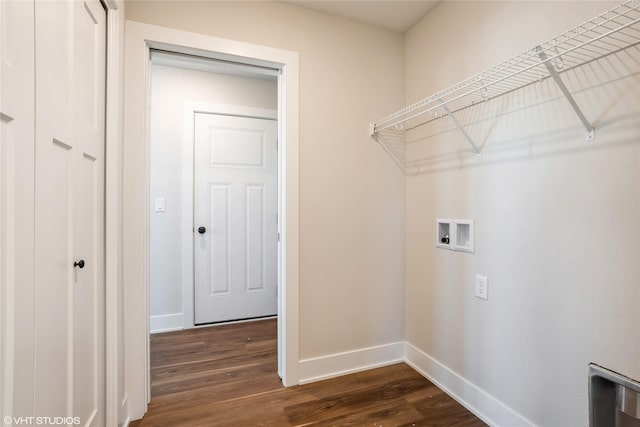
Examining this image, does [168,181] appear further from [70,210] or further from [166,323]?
[70,210]

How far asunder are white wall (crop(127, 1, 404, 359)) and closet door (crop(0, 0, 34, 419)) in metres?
1.25

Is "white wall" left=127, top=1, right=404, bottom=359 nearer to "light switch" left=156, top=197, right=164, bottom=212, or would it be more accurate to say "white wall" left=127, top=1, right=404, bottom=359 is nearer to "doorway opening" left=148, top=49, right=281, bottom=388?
"doorway opening" left=148, top=49, right=281, bottom=388

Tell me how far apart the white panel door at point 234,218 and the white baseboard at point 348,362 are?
1274 millimetres

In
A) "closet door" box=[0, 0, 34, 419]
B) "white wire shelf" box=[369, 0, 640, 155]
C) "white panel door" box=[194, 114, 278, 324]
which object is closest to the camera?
"closet door" box=[0, 0, 34, 419]

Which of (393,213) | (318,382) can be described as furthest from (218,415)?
(393,213)

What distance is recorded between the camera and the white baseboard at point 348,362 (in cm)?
192

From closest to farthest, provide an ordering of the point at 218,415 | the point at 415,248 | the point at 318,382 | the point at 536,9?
the point at 536,9, the point at 218,415, the point at 318,382, the point at 415,248

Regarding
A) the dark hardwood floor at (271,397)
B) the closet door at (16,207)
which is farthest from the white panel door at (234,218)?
the closet door at (16,207)

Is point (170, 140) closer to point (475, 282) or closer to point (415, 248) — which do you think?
point (415, 248)

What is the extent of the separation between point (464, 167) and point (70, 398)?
203 centimetres

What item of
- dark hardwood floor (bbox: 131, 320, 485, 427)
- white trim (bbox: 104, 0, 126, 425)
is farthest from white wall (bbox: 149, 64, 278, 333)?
white trim (bbox: 104, 0, 126, 425)

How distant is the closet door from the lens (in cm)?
67

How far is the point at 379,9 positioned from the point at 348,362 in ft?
7.75

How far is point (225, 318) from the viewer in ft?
9.67
